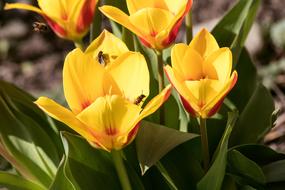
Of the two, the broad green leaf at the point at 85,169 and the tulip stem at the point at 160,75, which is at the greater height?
the tulip stem at the point at 160,75

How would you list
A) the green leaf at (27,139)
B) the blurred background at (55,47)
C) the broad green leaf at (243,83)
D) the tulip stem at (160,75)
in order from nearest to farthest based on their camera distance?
1. the tulip stem at (160,75)
2. the green leaf at (27,139)
3. the broad green leaf at (243,83)
4. the blurred background at (55,47)

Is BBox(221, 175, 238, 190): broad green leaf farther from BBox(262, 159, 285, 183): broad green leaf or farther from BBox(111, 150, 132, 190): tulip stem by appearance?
BBox(111, 150, 132, 190): tulip stem

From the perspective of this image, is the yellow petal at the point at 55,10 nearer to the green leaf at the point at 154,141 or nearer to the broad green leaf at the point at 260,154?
the green leaf at the point at 154,141

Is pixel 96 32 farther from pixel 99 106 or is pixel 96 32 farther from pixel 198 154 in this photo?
pixel 99 106

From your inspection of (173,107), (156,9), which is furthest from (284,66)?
(156,9)

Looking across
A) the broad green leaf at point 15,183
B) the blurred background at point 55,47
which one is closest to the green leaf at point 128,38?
the broad green leaf at point 15,183

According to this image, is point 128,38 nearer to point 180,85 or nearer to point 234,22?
point 234,22
